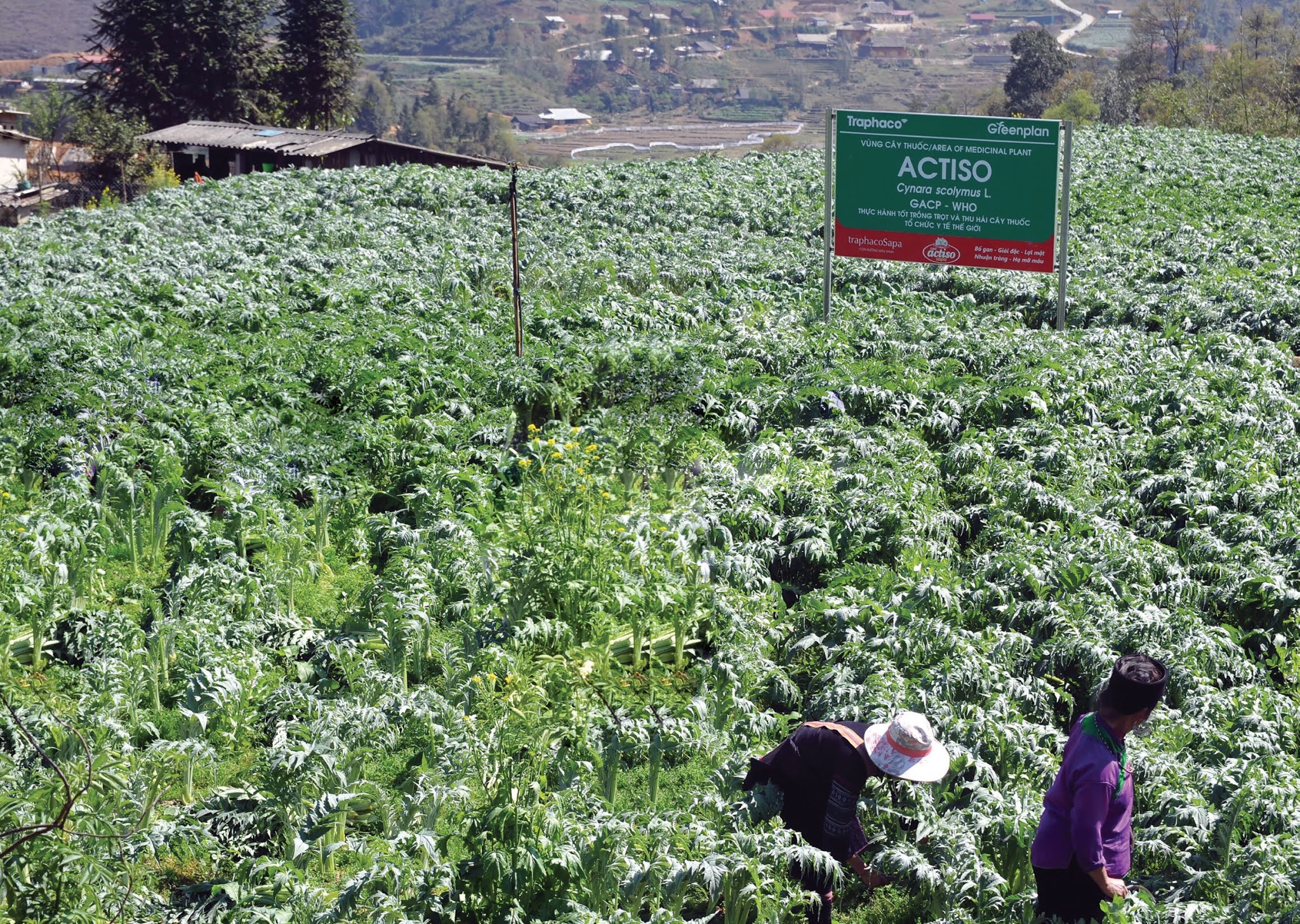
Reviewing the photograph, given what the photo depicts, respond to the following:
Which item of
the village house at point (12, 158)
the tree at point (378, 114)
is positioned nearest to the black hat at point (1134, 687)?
the village house at point (12, 158)

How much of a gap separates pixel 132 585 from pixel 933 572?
5457mm

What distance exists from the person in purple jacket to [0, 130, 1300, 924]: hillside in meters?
0.33

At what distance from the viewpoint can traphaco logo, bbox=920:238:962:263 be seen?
14531mm

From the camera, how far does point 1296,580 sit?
797 cm

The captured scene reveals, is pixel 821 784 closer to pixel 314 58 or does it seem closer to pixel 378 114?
pixel 314 58

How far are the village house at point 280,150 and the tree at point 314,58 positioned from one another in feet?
60.6

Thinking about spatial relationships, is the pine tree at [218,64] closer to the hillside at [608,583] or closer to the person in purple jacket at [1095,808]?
the hillside at [608,583]

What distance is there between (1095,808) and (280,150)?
37.7 meters

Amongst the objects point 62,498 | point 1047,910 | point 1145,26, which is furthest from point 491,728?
point 1145,26

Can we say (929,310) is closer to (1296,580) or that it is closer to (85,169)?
(1296,580)

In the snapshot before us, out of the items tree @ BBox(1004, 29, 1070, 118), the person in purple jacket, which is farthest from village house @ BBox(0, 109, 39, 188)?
tree @ BBox(1004, 29, 1070, 118)

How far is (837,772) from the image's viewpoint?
5.50m

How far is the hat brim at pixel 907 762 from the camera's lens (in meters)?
5.32

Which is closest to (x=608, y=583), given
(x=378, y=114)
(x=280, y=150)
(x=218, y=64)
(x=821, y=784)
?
(x=821, y=784)
